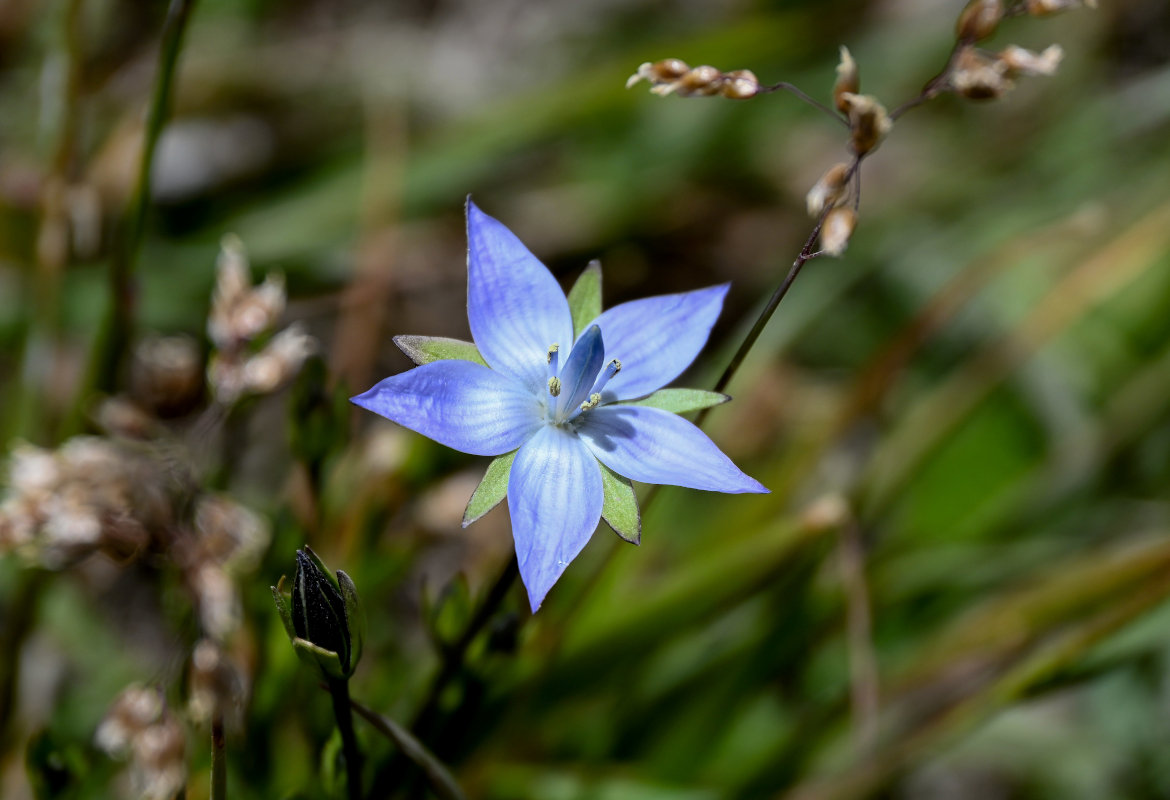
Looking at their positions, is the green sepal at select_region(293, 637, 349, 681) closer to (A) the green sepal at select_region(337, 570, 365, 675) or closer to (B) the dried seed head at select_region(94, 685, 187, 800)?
(A) the green sepal at select_region(337, 570, 365, 675)

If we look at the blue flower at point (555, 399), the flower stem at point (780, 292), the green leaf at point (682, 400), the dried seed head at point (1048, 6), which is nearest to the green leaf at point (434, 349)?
the blue flower at point (555, 399)

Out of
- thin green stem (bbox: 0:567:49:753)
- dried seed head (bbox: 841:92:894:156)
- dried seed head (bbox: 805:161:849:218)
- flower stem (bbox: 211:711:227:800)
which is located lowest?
thin green stem (bbox: 0:567:49:753)

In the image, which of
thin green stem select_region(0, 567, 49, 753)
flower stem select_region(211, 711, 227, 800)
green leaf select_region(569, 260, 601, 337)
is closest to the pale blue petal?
green leaf select_region(569, 260, 601, 337)

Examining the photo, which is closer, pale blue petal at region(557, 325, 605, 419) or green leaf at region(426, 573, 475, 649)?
pale blue petal at region(557, 325, 605, 419)

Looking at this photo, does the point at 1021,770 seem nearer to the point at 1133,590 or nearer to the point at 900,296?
the point at 1133,590

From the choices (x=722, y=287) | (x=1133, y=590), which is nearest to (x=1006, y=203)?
(x=1133, y=590)
